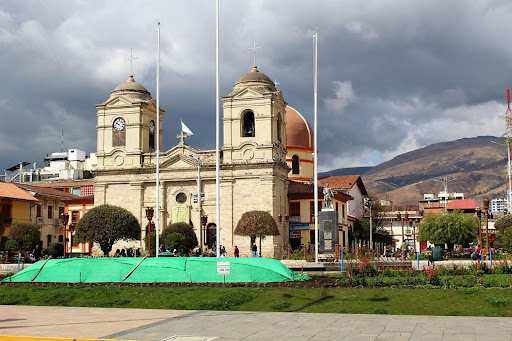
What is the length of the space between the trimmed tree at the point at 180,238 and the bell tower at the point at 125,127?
41.2ft

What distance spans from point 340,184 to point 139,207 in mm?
26804

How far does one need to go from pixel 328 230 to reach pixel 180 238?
1215 cm

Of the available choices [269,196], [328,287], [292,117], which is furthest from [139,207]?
[328,287]

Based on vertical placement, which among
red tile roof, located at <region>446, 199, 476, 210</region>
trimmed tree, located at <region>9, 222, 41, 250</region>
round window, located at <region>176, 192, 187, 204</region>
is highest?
red tile roof, located at <region>446, 199, 476, 210</region>

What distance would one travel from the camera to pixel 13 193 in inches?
2482

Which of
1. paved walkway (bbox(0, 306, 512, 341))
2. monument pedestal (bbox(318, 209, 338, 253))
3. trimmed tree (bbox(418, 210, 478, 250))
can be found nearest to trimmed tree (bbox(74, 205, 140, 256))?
monument pedestal (bbox(318, 209, 338, 253))

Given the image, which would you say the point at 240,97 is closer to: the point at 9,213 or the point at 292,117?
the point at 292,117

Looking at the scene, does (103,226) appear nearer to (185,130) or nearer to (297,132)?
(185,130)

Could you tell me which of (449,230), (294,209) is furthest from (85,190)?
(449,230)

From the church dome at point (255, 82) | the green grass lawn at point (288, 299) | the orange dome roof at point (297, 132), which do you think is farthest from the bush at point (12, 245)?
the green grass lawn at point (288, 299)

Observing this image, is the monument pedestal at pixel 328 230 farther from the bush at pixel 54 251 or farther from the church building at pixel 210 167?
the bush at pixel 54 251

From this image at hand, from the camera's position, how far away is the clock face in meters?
63.4

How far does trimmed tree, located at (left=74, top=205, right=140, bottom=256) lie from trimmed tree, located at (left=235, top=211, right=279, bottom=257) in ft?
33.1

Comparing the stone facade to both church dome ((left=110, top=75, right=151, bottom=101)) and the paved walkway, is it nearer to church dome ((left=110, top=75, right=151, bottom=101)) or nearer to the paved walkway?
church dome ((left=110, top=75, right=151, bottom=101))
